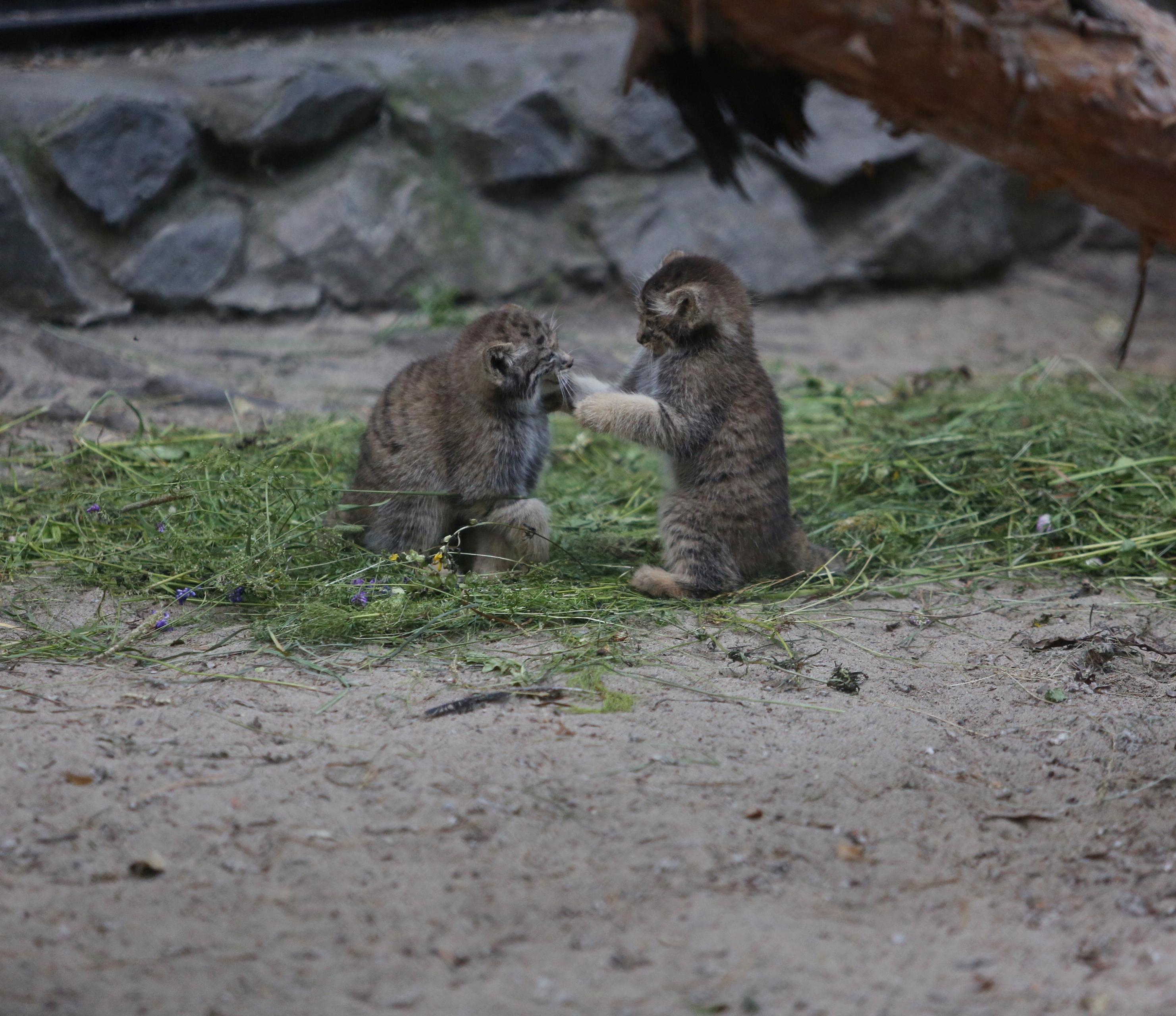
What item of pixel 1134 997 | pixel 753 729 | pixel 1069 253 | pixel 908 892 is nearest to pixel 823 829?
pixel 908 892

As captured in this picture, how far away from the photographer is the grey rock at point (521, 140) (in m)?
9.76

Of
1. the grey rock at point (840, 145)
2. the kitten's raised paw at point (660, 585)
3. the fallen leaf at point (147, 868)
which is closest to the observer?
the fallen leaf at point (147, 868)

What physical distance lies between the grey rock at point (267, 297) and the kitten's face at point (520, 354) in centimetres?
400

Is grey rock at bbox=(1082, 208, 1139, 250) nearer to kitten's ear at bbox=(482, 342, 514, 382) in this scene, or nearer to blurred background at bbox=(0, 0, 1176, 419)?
blurred background at bbox=(0, 0, 1176, 419)

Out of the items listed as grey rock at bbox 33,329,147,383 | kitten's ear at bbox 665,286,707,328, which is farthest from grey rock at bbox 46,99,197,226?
kitten's ear at bbox 665,286,707,328

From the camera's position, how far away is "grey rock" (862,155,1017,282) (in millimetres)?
10875

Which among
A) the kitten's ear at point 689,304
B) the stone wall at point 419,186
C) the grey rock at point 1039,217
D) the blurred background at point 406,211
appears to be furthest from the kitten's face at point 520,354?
the grey rock at point 1039,217

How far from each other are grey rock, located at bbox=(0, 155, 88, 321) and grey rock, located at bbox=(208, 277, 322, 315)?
3.65 feet

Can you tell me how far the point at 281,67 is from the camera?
934 centimetres

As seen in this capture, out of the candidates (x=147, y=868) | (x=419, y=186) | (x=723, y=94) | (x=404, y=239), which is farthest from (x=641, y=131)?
(x=147, y=868)

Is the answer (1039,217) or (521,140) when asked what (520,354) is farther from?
(1039,217)

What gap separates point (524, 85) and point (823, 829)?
7.90 m

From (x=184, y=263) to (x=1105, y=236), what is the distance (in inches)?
357

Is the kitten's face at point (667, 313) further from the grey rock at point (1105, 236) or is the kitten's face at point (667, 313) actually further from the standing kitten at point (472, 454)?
the grey rock at point (1105, 236)
